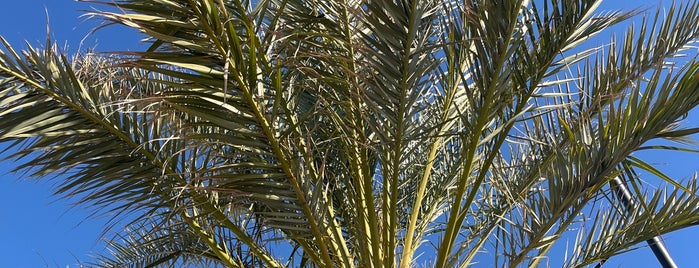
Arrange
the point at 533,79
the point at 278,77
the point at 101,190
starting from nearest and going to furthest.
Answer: the point at 278,77 → the point at 533,79 → the point at 101,190

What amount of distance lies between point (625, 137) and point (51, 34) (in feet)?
5.81

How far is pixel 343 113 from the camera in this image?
3.06 meters

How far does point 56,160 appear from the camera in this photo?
2545 millimetres

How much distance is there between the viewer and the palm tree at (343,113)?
2137mm

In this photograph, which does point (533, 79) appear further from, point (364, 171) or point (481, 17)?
point (364, 171)

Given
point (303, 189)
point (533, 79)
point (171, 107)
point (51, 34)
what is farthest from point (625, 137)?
point (51, 34)

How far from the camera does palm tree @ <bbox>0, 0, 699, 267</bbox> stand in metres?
2.14

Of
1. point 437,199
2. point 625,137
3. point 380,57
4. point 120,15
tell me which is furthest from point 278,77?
point 437,199

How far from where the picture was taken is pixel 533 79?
2.44 metres

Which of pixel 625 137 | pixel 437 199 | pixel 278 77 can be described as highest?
pixel 437 199

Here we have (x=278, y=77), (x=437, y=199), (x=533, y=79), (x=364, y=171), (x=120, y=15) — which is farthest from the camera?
(x=437, y=199)

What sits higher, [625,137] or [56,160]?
[56,160]

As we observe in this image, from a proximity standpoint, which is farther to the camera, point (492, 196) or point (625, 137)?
point (492, 196)

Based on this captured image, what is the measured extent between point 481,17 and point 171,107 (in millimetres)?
899
